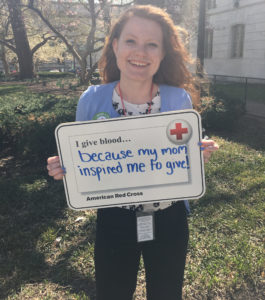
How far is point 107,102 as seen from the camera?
1.79 m

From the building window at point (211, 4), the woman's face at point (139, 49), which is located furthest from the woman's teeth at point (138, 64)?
the building window at point (211, 4)

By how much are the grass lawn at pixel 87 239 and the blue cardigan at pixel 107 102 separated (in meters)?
1.75

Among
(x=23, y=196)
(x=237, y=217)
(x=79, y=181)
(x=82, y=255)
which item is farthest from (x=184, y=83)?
(x=23, y=196)

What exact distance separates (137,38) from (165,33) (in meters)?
0.20

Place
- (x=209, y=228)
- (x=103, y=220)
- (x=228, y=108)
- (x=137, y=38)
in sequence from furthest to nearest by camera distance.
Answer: (x=228, y=108) < (x=209, y=228) < (x=103, y=220) < (x=137, y=38)

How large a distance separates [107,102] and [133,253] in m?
0.93

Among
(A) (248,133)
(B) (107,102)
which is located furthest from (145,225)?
(A) (248,133)

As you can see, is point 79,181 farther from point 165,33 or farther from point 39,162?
point 39,162

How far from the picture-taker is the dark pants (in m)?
1.77

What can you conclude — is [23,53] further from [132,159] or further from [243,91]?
[132,159]

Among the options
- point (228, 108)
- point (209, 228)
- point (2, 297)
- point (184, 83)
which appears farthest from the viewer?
point (228, 108)

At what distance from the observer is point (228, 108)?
7773mm

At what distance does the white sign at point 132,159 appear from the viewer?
1.65m

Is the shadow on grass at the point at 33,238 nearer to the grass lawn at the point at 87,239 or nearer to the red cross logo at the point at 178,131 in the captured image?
the grass lawn at the point at 87,239
